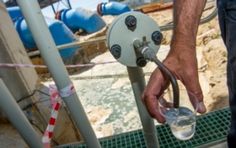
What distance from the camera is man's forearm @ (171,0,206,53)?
811 mm

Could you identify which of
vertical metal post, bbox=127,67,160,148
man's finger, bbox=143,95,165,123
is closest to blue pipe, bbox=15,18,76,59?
vertical metal post, bbox=127,67,160,148

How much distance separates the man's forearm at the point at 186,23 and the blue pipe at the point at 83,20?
7.23 metres

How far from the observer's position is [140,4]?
12.1 meters

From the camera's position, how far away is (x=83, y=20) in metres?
7.87

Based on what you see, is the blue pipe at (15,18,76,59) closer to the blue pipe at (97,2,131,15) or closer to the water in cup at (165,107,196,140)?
the blue pipe at (97,2,131,15)

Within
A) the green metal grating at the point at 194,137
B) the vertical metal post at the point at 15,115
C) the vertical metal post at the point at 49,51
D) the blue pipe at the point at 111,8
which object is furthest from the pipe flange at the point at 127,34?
the blue pipe at the point at 111,8

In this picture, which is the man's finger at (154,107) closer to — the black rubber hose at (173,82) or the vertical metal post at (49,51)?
the black rubber hose at (173,82)

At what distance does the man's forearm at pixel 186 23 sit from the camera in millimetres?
811

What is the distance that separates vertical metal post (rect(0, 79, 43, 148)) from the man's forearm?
0.83 m

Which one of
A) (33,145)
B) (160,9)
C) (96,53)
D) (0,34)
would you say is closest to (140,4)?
(160,9)

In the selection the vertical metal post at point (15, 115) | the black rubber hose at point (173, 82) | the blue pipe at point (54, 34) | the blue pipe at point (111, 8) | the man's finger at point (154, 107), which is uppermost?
the black rubber hose at point (173, 82)

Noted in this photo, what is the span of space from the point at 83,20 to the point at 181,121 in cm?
745

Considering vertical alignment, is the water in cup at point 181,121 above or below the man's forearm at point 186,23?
below

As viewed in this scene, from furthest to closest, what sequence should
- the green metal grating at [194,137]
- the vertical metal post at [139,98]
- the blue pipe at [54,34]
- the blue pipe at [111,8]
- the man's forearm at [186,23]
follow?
the blue pipe at [111,8]
the blue pipe at [54,34]
the green metal grating at [194,137]
the vertical metal post at [139,98]
the man's forearm at [186,23]
